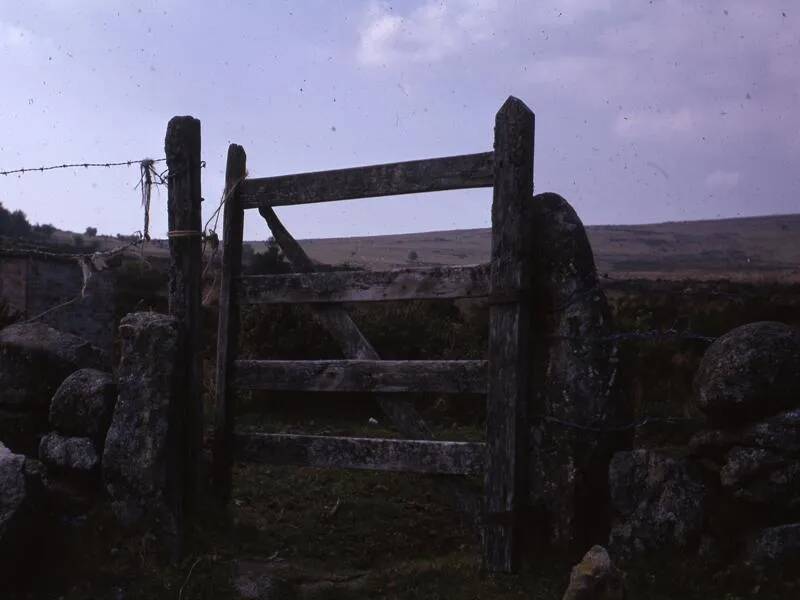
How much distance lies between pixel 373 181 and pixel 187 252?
1621mm

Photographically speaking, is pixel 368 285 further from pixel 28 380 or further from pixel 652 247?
pixel 652 247

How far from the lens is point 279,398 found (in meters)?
12.3

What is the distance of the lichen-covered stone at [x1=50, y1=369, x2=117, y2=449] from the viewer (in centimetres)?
627

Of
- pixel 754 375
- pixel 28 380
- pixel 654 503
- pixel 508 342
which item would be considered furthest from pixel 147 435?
pixel 754 375

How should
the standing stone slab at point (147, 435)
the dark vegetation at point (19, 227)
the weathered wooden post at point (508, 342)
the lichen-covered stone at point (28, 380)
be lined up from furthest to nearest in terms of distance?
the dark vegetation at point (19, 227) < the lichen-covered stone at point (28, 380) < the standing stone slab at point (147, 435) < the weathered wooden post at point (508, 342)

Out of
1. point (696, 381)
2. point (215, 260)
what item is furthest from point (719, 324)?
point (215, 260)

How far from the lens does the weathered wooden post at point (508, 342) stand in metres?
5.29

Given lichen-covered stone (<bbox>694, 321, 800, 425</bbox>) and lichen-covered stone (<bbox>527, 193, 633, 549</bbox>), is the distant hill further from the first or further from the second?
lichen-covered stone (<bbox>694, 321, 800, 425</bbox>)

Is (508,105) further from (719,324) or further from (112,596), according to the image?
(719,324)

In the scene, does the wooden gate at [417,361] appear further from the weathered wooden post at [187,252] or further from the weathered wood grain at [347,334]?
the weathered wooden post at [187,252]

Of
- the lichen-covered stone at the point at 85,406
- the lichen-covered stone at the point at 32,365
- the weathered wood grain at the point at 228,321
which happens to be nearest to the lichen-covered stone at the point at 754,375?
the weathered wood grain at the point at 228,321

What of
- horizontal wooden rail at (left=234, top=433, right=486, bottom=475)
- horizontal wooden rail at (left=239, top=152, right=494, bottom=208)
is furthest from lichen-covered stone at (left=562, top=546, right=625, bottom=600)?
horizontal wooden rail at (left=239, top=152, right=494, bottom=208)

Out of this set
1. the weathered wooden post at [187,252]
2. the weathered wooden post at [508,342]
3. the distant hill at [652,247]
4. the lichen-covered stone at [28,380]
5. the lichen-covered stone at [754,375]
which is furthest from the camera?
the distant hill at [652,247]

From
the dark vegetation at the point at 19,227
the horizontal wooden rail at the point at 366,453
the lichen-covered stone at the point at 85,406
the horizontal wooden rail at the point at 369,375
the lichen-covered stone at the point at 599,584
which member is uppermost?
the dark vegetation at the point at 19,227
